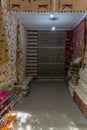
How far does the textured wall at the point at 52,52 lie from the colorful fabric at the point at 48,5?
4.18m

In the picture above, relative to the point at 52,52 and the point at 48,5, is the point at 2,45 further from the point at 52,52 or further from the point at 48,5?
the point at 52,52

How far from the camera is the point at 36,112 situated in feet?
12.8

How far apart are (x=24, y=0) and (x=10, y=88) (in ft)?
6.45

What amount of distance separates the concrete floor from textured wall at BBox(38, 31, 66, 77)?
10.1 ft

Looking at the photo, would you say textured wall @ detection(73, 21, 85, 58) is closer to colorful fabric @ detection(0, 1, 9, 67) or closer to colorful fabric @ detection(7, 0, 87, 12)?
colorful fabric @ detection(7, 0, 87, 12)

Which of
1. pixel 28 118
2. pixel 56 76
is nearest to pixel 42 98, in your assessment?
pixel 28 118

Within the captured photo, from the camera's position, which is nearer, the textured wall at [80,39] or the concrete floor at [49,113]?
the concrete floor at [49,113]

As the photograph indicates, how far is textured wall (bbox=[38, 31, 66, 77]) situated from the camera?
8.49 meters

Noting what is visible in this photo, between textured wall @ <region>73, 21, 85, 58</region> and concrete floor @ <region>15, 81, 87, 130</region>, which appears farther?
textured wall @ <region>73, 21, 85, 58</region>

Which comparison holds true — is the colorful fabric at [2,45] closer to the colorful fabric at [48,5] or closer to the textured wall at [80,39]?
the colorful fabric at [48,5]

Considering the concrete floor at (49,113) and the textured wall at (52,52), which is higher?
the textured wall at (52,52)

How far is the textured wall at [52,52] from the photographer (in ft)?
27.9

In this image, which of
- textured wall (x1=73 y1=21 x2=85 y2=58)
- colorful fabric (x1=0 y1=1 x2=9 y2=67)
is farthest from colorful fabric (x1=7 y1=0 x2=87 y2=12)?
textured wall (x1=73 y1=21 x2=85 y2=58)

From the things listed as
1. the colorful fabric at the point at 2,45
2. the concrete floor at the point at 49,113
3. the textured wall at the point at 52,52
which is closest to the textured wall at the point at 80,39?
the textured wall at the point at 52,52
